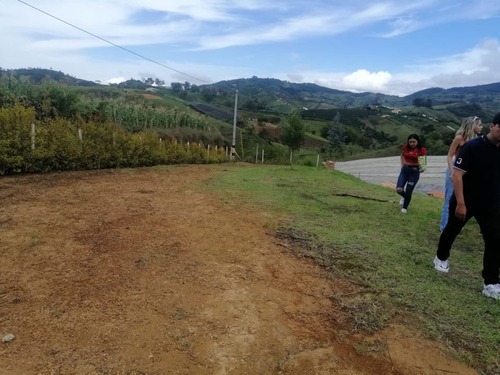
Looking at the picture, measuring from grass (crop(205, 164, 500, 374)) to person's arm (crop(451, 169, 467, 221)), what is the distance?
722mm

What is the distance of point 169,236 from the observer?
14.5 feet

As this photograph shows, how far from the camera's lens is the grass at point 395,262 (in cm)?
264

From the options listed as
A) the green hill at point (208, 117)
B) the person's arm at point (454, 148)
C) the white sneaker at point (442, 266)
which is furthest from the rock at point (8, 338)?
the green hill at point (208, 117)

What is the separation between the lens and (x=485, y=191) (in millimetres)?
3199

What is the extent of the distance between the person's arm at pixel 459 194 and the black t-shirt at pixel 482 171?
2.2 inches

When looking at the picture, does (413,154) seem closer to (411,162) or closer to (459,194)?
(411,162)

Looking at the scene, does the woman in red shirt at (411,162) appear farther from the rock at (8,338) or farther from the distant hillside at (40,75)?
the distant hillside at (40,75)

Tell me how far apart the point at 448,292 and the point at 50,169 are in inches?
371

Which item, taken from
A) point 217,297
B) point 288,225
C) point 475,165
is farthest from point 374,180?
point 217,297

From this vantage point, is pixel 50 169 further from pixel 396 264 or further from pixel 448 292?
pixel 448 292

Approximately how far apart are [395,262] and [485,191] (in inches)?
47.1

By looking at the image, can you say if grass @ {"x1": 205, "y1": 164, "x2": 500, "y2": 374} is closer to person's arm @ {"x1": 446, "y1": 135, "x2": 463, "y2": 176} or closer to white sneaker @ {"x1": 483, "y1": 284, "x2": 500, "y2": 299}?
white sneaker @ {"x1": 483, "y1": 284, "x2": 500, "y2": 299}

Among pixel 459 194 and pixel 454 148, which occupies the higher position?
pixel 454 148

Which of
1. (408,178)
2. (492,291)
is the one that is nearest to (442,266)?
(492,291)
